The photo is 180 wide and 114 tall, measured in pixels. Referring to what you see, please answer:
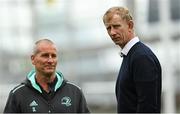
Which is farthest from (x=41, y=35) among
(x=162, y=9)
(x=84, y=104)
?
(x=84, y=104)

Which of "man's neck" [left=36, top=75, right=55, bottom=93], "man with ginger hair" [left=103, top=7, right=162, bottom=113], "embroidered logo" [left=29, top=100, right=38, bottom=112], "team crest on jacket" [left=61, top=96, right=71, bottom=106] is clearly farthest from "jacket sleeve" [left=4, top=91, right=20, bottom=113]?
"man with ginger hair" [left=103, top=7, right=162, bottom=113]

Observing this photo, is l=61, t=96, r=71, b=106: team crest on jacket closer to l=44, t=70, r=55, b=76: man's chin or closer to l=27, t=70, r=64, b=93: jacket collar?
l=27, t=70, r=64, b=93: jacket collar

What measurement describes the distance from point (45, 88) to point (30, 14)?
817 centimetres

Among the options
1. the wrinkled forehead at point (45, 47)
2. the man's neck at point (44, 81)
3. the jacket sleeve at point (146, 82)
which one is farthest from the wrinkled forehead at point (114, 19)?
the man's neck at point (44, 81)

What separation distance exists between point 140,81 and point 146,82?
41 mm

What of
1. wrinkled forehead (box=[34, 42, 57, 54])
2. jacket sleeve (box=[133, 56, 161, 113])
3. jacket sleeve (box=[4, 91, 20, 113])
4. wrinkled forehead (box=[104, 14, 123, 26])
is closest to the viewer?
jacket sleeve (box=[133, 56, 161, 113])

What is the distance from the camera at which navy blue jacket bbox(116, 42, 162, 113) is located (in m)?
4.58

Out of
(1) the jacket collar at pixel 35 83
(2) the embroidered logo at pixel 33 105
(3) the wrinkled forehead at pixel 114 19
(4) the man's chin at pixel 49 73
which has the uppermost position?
(3) the wrinkled forehead at pixel 114 19

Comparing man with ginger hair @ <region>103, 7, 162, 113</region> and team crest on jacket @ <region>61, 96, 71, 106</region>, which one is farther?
team crest on jacket @ <region>61, 96, 71, 106</region>

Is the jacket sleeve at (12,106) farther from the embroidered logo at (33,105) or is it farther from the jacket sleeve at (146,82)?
the jacket sleeve at (146,82)

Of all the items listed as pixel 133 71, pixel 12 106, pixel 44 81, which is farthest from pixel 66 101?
pixel 133 71

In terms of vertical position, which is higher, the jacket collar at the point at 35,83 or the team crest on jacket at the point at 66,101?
the jacket collar at the point at 35,83

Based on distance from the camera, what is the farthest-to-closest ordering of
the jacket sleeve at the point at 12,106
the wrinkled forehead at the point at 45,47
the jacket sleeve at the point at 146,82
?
1. the wrinkled forehead at the point at 45,47
2. the jacket sleeve at the point at 12,106
3. the jacket sleeve at the point at 146,82

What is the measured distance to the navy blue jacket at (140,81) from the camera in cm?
458
